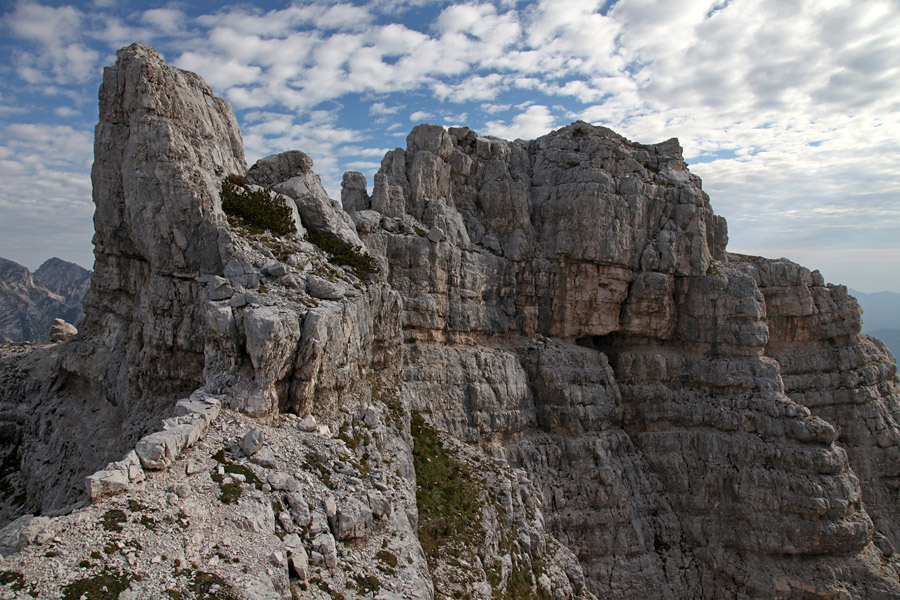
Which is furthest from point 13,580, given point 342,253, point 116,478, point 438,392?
point 438,392

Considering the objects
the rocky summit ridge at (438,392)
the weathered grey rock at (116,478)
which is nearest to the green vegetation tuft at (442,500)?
the rocky summit ridge at (438,392)

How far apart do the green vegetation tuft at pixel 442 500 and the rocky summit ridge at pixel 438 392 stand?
0.16 m

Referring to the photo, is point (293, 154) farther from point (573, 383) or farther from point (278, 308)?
point (573, 383)

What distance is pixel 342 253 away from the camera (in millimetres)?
30719

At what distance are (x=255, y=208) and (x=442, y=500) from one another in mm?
17719

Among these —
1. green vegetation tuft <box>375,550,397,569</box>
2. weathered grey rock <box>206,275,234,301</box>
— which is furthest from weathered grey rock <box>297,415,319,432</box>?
weathered grey rock <box>206,275,234,301</box>

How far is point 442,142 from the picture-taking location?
49188mm

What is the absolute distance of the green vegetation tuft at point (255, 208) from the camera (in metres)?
26.3

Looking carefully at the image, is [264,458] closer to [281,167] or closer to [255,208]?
[255,208]

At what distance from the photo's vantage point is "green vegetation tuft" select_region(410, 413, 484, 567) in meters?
24.3

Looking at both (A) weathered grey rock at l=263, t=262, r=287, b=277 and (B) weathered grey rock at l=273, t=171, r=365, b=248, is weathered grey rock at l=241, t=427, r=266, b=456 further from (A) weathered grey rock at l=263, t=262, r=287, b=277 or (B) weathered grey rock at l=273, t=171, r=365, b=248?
(B) weathered grey rock at l=273, t=171, r=365, b=248

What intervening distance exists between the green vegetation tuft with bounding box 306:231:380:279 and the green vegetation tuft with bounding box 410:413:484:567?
35.5 ft

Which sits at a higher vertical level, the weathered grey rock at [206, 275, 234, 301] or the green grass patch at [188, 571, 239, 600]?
the weathered grey rock at [206, 275, 234, 301]

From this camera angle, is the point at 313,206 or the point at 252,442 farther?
the point at 313,206
